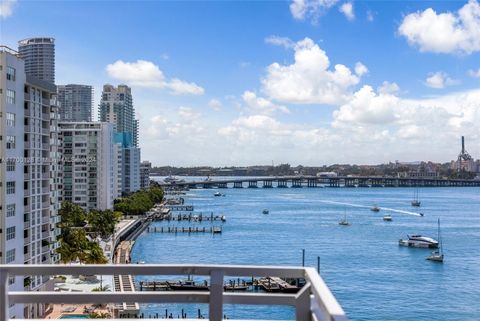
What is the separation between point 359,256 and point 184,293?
2689 centimetres

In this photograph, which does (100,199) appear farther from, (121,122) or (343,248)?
→ (121,122)

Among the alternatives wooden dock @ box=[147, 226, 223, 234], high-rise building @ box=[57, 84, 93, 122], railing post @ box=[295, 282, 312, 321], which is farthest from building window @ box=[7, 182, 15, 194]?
high-rise building @ box=[57, 84, 93, 122]

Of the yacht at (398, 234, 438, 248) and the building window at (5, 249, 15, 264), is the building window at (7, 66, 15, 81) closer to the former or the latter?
the building window at (5, 249, 15, 264)

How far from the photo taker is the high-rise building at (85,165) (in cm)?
3991

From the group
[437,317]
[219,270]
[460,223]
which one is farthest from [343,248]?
[219,270]

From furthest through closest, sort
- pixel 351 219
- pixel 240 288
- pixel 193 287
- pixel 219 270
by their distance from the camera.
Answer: pixel 351 219, pixel 240 288, pixel 193 287, pixel 219 270

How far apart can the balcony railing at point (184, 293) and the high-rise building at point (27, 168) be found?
35.0 ft

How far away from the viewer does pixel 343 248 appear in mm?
30469

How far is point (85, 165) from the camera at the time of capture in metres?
40.1

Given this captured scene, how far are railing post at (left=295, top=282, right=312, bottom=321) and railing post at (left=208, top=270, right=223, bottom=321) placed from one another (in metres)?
0.21

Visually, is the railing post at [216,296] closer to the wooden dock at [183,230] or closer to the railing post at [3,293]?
the railing post at [3,293]

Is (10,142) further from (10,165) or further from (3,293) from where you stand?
(3,293)

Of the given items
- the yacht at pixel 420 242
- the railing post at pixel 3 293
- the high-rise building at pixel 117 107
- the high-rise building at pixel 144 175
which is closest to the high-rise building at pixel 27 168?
the railing post at pixel 3 293

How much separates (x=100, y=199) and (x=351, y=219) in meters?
19.6
